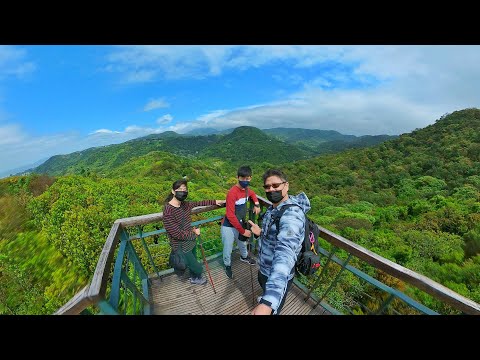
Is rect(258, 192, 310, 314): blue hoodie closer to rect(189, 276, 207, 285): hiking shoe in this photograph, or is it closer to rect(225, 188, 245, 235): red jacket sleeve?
rect(225, 188, 245, 235): red jacket sleeve

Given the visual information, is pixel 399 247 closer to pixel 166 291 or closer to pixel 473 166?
pixel 166 291

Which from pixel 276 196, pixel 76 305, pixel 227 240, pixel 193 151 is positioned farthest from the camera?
pixel 193 151

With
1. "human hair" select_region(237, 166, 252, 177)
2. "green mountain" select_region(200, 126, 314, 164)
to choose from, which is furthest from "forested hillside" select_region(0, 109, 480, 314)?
"green mountain" select_region(200, 126, 314, 164)

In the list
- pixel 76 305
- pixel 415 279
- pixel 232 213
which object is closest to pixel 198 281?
pixel 232 213

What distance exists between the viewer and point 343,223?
1819 cm

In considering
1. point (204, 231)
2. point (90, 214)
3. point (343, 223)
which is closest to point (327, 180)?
point (343, 223)

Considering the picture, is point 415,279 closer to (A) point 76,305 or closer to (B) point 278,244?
(B) point 278,244

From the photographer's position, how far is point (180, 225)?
3.21 metres

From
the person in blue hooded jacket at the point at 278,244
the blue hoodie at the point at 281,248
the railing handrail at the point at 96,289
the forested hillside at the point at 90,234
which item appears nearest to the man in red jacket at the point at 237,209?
the person in blue hooded jacket at the point at 278,244

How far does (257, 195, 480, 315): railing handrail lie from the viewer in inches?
61.9

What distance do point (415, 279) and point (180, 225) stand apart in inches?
102

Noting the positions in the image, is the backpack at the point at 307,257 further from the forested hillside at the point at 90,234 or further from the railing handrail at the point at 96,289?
the forested hillside at the point at 90,234

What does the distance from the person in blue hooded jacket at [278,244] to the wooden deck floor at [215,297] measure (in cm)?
122
